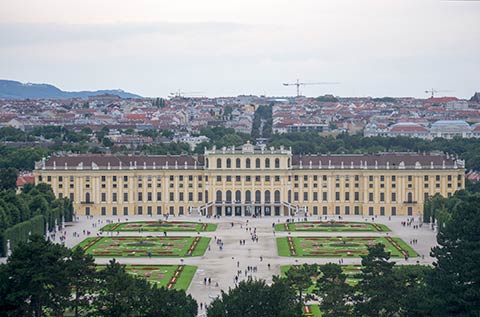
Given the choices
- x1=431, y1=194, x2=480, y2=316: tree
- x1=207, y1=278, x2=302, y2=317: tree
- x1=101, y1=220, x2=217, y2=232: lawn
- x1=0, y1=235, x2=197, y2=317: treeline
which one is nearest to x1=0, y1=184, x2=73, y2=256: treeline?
x1=101, y1=220, x2=217, y2=232: lawn

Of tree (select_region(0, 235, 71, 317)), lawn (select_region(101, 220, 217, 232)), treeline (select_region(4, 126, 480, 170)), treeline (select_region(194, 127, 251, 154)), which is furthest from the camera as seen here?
treeline (select_region(194, 127, 251, 154))

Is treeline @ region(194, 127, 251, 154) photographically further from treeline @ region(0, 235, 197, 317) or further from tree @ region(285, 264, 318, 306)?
treeline @ region(0, 235, 197, 317)

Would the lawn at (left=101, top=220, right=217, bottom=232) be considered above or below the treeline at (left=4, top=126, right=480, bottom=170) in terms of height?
below

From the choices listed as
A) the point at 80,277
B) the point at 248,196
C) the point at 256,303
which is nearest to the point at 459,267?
the point at 256,303

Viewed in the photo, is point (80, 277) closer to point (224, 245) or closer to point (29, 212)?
point (224, 245)

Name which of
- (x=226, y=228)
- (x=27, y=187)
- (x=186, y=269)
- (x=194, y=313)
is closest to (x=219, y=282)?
(x=186, y=269)

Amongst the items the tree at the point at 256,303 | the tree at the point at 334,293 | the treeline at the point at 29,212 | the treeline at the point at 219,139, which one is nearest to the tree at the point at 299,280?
the tree at the point at 334,293
